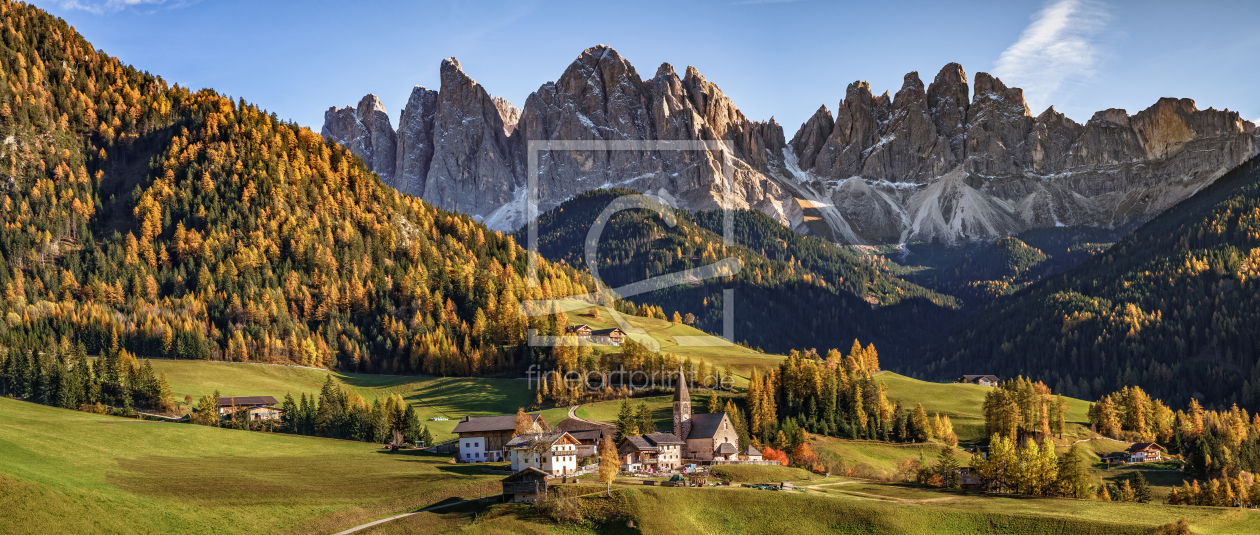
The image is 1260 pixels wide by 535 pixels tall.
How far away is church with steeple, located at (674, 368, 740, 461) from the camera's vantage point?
4402 inches

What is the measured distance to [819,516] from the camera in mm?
82062

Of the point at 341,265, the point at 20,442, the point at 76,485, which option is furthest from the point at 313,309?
the point at 76,485

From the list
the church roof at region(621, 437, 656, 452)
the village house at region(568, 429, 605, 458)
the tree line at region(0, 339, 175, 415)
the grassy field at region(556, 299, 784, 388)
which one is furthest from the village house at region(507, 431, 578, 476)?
the grassy field at region(556, 299, 784, 388)

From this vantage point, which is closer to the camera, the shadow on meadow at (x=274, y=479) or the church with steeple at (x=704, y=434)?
the shadow on meadow at (x=274, y=479)

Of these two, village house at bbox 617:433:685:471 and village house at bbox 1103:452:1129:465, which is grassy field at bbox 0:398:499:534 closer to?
village house at bbox 617:433:685:471

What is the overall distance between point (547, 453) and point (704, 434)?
2331 cm

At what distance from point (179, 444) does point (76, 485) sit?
1066 inches

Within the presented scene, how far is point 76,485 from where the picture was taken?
76562mm

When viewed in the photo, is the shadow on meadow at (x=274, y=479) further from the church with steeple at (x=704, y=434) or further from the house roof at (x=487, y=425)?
the church with steeple at (x=704, y=434)

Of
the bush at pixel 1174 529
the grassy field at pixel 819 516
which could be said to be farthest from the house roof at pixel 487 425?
the bush at pixel 1174 529

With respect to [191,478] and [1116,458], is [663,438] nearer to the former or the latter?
[191,478]

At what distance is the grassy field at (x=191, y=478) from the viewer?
71.9 metres

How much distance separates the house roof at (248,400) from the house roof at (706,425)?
58.7 m

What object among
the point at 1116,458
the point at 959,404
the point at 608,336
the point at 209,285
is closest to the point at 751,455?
the point at 1116,458
